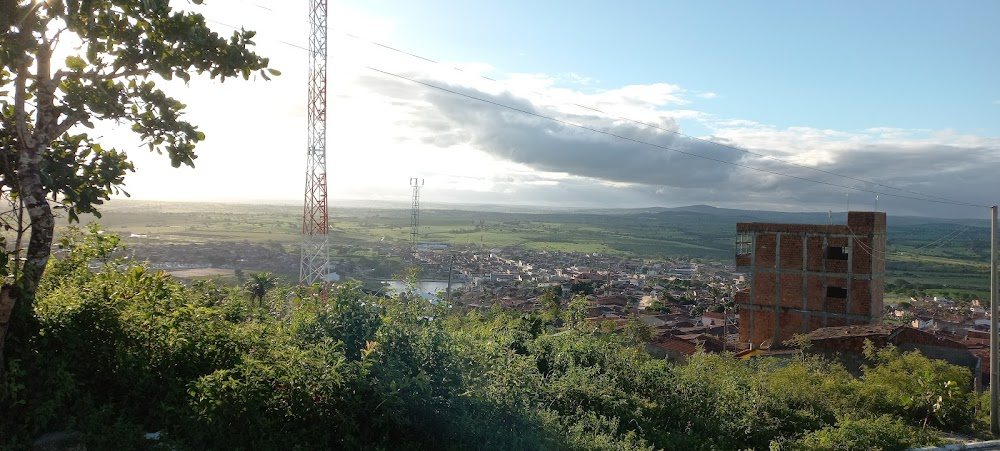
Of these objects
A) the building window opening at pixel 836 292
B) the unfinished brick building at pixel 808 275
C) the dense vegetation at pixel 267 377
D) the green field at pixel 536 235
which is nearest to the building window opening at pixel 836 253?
the unfinished brick building at pixel 808 275

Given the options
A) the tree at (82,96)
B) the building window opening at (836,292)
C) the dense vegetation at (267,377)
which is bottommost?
the building window opening at (836,292)

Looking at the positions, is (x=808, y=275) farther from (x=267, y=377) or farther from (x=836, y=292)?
(x=267, y=377)

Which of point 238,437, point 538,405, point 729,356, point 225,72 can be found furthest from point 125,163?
point 729,356

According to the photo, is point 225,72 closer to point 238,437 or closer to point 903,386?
point 238,437

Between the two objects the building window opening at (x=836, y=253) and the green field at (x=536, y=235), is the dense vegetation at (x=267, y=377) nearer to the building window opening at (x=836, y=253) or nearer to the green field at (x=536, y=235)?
the green field at (x=536, y=235)

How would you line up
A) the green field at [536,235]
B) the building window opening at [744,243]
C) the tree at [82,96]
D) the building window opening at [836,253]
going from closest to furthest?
the tree at [82,96], the building window opening at [836,253], the building window opening at [744,243], the green field at [536,235]

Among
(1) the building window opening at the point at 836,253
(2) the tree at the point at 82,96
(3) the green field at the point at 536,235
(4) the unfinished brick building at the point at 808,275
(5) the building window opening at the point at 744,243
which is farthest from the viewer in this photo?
(3) the green field at the point at 536,235

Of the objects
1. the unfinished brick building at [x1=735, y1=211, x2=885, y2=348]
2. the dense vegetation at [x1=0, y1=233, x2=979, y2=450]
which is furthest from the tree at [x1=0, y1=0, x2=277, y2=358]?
the unfinished brick building at [x1=735, y1=211, x2=885, y2=348]

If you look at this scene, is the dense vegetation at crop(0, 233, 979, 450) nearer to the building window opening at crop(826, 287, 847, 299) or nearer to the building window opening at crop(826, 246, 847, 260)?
the building window opening at crop(826, 287, 847, 299)
